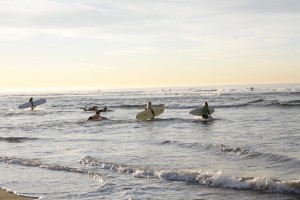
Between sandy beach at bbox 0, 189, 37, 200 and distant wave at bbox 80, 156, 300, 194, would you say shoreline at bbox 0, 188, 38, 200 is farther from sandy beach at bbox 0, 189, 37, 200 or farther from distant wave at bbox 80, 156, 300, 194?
distant wave at bbox 80, 156, 300, 194

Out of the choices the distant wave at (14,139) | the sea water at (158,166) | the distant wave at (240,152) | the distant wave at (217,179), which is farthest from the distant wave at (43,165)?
the distant wave at (14,139)

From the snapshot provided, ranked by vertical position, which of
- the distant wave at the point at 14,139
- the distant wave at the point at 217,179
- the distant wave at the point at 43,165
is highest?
the distant wave at the point at 217,179

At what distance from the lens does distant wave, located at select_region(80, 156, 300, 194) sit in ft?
34.2

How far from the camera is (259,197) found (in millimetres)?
9930

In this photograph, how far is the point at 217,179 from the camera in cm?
1147

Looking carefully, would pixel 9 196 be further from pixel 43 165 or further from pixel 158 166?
pixel 158 166

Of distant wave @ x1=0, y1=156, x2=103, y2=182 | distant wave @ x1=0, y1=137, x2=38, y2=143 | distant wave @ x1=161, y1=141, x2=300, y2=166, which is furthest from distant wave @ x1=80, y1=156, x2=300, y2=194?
distant wave @ x1=0, y1=137, x2=38, y2=143

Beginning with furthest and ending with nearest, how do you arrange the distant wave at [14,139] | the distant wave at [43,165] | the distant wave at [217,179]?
1. the distant wave at [14,139]
2. the distant wave at [43,165]
3. the distant wave at [217,179]

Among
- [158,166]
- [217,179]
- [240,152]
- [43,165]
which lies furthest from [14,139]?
[217,179]

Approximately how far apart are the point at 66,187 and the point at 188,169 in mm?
3633

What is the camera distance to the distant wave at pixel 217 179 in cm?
1044

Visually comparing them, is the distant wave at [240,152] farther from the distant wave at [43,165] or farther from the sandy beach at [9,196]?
the sandy beach at [9,196]

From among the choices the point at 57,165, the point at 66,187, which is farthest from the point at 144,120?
the point at 66,187

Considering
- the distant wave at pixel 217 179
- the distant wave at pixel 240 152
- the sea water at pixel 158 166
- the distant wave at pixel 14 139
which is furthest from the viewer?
the distant wave at pixel 14 139
